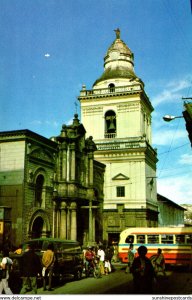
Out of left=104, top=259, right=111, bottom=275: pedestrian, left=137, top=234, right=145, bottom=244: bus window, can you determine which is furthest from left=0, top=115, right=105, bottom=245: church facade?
left=104, top=259, right=111, bottom=275: pedestrian

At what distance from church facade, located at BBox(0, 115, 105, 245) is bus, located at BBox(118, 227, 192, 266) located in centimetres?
550

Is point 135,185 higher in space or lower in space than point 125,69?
lower

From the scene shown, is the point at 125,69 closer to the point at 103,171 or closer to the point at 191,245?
the point at 103,171

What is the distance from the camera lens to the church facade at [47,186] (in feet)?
99.3

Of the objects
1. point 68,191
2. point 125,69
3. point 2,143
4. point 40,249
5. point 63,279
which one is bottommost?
point 63,279

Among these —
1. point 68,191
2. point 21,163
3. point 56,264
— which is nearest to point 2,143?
point 21,163

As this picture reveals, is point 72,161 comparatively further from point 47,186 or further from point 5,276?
point 5,276

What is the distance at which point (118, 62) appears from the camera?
168 ft

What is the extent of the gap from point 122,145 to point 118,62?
1094 centimetres

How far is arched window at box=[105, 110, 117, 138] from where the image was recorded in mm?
48438

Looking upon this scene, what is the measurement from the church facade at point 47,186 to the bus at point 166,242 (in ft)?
18.0

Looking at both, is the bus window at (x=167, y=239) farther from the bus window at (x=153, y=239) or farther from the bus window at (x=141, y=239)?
the bus window at (x=141, y=239)

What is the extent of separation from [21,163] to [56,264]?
1316 cm

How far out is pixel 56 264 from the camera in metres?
18.8
